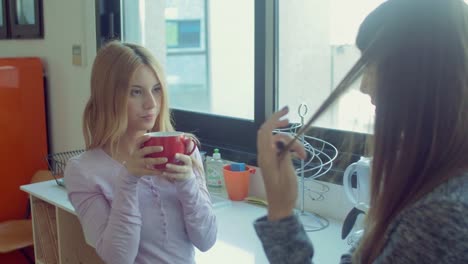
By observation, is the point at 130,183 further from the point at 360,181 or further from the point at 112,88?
the point at 360,181

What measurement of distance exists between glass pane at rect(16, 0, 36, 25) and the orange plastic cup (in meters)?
1.67

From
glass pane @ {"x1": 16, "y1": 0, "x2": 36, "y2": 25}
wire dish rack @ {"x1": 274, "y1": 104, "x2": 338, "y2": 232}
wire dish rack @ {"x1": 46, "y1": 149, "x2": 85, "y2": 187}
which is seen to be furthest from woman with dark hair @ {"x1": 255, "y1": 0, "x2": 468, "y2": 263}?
glass pane @ {"x1": 16, "y1": 0, "x2": 36, "y2": 25}

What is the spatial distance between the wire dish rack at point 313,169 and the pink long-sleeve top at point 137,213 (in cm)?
54

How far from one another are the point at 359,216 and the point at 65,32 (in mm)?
1918

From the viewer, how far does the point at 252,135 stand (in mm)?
2154

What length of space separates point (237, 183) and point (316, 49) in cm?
55

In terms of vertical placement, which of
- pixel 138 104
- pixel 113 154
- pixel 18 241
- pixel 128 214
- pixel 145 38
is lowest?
pixel 18 241

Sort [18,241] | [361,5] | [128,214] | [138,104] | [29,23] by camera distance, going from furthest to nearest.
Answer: [29,23]
[18,241]
[361,5]
[138,104]
[128,214]

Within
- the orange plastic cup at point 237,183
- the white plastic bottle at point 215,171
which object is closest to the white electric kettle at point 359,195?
the orange plastic cup at point 237,183

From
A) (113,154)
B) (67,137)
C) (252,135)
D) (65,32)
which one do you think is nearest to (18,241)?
→ (67,137)

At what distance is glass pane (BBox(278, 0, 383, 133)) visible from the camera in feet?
5.87

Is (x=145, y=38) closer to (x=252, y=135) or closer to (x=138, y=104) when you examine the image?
(x=252, y=135)

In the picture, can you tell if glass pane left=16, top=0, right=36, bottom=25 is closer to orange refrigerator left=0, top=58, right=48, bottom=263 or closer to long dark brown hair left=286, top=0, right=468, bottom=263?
orange refrigerator left=0, top=58, right=48, bottom=263

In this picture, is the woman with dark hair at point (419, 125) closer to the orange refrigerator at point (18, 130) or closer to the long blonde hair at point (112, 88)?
the long blonde hair at point (112, 88)
